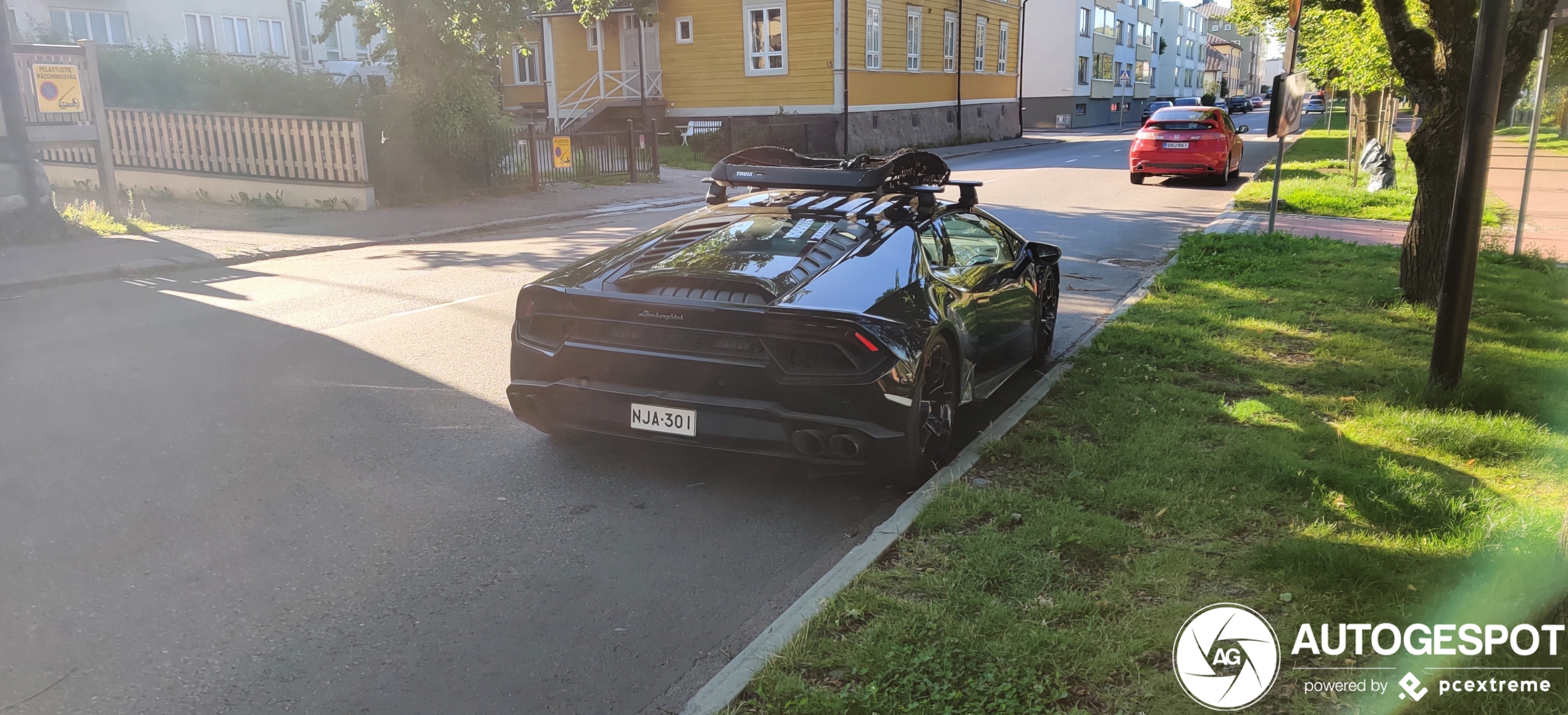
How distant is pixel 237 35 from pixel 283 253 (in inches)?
1374

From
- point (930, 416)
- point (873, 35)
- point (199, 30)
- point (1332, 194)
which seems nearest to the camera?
point (930, 416)

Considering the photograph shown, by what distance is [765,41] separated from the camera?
34.5 m

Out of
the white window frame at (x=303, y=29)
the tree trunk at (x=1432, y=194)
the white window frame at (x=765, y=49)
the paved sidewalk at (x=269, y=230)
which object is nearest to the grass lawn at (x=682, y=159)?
the white window frame at (x=765, y=49)

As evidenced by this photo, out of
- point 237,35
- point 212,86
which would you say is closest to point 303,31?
point 237,35

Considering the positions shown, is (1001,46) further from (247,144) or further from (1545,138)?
(247,144)

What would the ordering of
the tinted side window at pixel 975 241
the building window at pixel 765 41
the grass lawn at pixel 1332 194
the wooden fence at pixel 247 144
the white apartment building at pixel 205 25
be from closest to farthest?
the tinted side window at pixel 975 241 < the grass lawn at pixel 1332 194 < the wooden fence at pixel 247 144 < the building window at pixel 765 41 < the white apartment building at pixel 205 25

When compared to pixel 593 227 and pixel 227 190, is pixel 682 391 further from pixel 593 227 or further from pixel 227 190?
pixel 227 190

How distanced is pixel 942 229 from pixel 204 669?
4.08m

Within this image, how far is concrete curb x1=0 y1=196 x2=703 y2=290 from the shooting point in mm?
10836

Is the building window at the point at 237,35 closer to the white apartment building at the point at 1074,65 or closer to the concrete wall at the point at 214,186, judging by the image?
the concrete wall at the point at 214,186

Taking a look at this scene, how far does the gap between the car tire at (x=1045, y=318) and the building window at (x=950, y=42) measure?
118ft

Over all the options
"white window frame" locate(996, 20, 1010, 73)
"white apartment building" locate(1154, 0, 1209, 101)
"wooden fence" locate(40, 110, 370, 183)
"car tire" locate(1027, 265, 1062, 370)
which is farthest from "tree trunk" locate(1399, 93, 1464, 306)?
"white apartment building" locate(1154, 0, 1209, 101)

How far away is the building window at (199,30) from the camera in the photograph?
132 feet

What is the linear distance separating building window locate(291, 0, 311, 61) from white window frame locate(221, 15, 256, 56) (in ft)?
5.63
